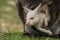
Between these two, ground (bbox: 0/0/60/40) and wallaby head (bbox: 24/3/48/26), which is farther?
ground (bbox: 0/0/60/40)

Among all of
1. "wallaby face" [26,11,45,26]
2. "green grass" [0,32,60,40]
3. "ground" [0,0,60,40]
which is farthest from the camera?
"ground" [0,0,60,40]

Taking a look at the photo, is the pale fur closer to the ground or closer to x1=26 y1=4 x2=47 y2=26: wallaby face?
x1=26 y1=4 x2=47 y2=26: wallaby face

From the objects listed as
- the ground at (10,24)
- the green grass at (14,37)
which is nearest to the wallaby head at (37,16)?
the green grass at (14,37)

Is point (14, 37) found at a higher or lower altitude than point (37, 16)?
lower

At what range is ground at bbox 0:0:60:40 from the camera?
404 inches

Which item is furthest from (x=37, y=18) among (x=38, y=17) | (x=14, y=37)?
(x=14, y=37)

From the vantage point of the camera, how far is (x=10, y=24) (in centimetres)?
1741

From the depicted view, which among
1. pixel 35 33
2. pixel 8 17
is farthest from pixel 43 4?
pixel 8 17

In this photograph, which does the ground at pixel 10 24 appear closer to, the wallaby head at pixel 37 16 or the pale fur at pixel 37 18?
the pale fur at pixel 37 18

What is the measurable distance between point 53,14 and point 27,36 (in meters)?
0.86

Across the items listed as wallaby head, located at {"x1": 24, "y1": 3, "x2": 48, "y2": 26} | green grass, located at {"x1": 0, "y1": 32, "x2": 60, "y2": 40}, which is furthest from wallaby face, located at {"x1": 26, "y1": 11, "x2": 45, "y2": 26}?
green grass, located at {"x1": 0, "y1": 32, "x2": 60, "y2": 40}

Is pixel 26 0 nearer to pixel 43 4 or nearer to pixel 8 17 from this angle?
pixel 43 4

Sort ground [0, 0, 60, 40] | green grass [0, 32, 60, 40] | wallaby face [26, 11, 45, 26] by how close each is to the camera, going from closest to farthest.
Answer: wallaby face [26, 11, 45, 26] → green grass [0, 32, 60, 40] → ground [0, 0, 60, 40]

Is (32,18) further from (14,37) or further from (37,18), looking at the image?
(14,37)
